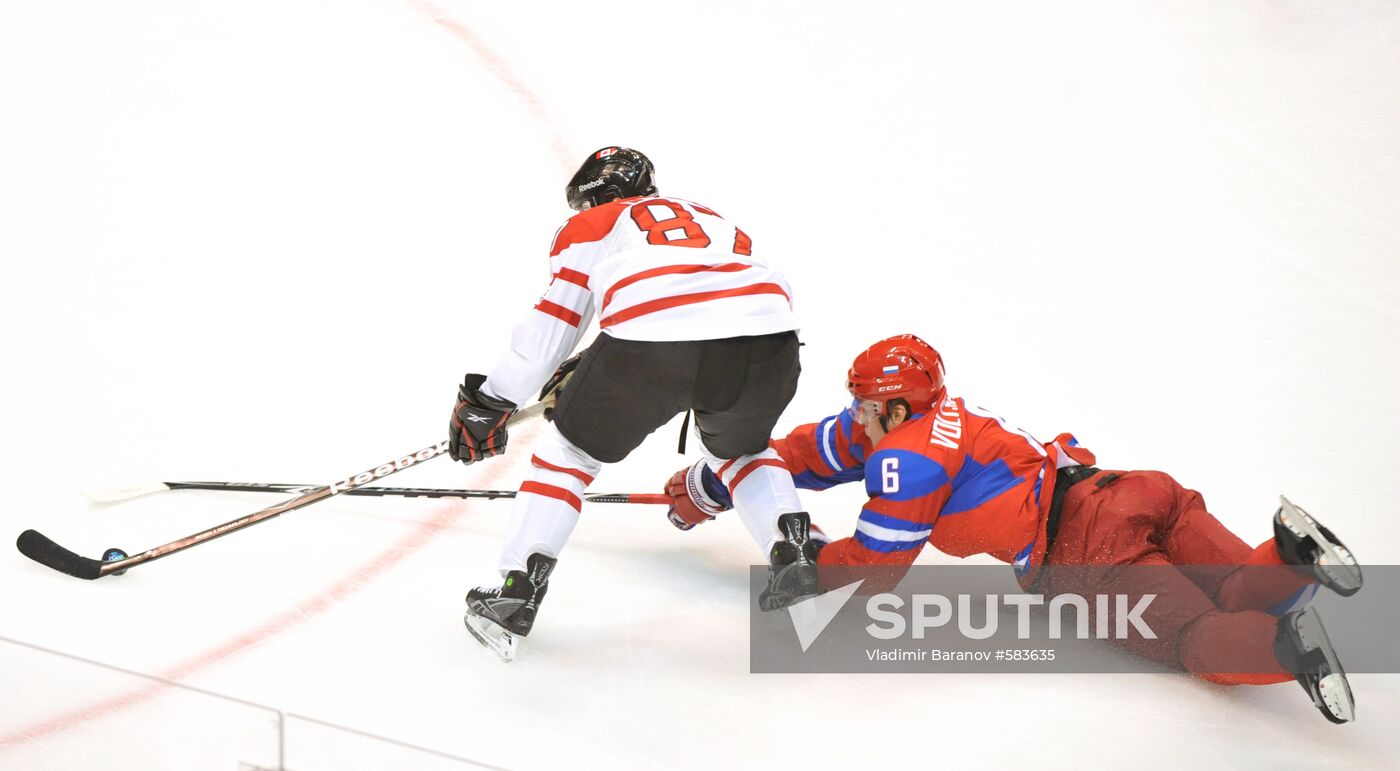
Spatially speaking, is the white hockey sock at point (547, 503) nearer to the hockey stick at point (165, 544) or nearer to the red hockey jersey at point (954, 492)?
the hockey stick at point (165, 544)

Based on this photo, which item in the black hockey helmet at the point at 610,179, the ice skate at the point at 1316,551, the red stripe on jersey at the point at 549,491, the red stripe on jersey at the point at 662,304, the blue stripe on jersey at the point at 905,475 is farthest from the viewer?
the black hockey helmet at the point at 610,179

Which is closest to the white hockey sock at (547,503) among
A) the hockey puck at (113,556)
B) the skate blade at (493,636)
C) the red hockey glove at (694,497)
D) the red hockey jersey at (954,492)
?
the skate blade at (493,636)

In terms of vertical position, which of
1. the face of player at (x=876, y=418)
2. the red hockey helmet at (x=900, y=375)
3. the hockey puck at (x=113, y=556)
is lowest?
the hockey puck at (x=113, y=556)

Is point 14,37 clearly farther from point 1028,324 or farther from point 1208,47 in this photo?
point 1208,47

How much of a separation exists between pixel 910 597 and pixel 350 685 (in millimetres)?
1427

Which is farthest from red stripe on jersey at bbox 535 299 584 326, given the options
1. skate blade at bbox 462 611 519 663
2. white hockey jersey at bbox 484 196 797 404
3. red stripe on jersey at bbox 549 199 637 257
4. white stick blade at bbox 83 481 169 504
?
white stick blade at bbox 83 481 169 504

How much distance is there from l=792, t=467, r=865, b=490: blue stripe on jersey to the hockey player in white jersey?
0.42m

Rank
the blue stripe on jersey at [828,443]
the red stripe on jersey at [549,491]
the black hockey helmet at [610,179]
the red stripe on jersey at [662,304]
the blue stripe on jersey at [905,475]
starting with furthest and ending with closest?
the blue stripe on jersey at [828,443] → the black hockey helmet at [610,179] → the blue stripe on jersey at [905,475] → the red stripe on jersey at [549,491] → the red stripe on jersey at [662,304]

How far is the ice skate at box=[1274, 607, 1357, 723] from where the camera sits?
235 centimetres

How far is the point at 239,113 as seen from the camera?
14.4 ft

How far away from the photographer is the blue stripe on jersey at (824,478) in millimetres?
3197

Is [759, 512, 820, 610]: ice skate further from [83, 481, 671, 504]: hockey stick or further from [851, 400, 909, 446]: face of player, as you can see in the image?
[83, 481, 671, 504]: hockey stick

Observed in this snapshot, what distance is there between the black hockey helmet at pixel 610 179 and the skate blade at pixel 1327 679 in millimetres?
1703

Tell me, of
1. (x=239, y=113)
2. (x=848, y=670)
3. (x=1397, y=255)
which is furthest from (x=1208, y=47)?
(x=239, y=113)
